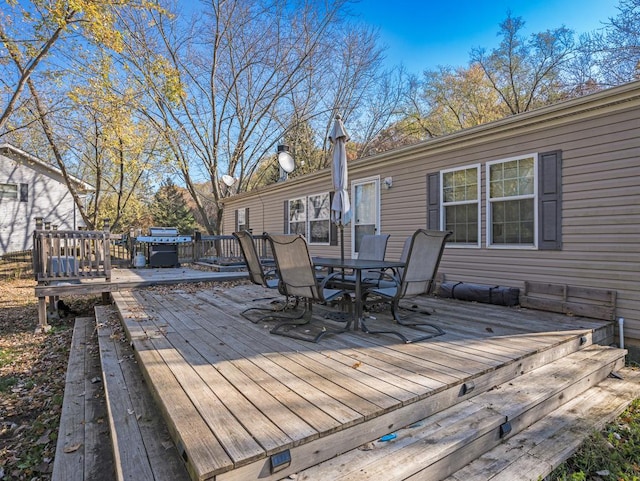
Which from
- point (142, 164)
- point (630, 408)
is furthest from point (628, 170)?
point (142, 164)

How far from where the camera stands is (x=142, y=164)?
13.8m

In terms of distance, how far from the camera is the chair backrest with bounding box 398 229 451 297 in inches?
117

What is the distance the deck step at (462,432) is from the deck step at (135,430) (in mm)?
615

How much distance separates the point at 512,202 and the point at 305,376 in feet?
13.2

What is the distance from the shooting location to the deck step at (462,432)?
62.5 inches

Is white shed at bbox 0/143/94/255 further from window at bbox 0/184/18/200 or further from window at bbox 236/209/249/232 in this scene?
window at bbox 236/209/249/232

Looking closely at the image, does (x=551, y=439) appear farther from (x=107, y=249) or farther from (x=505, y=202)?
(x=107, y=249)

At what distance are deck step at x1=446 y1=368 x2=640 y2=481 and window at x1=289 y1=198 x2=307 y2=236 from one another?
692 centimetres

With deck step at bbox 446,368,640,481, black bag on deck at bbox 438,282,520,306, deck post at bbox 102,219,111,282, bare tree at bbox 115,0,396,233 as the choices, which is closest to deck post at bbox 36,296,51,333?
deck post at bbox 102,219,111,282

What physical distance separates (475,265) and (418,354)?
123 inches

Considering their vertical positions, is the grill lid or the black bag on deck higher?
the grill lid

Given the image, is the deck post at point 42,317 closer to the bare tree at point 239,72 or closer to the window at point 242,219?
the window at point 242,219

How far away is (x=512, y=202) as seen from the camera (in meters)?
4.88

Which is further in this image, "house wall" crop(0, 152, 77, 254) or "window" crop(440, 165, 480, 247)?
"house wall" crop(0, 152, 77, 254)
